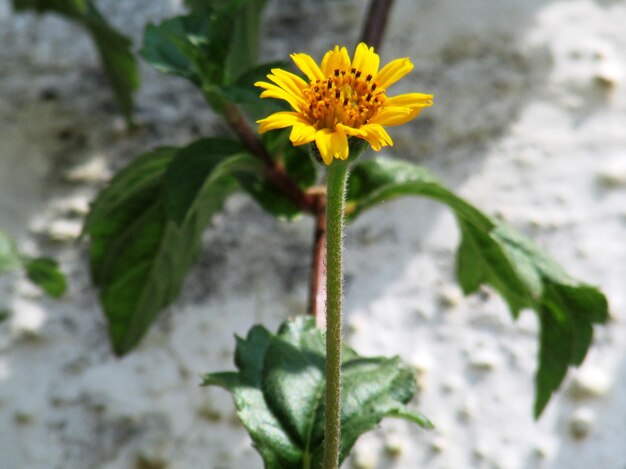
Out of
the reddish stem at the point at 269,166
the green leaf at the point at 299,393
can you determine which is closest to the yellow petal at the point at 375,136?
the green leaf at the point at 299,393

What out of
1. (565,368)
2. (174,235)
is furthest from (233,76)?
(565,368)

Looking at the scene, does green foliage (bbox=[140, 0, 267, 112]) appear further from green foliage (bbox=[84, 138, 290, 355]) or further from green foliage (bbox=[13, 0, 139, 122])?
green foliage (bbox=[13, 0, 139, 122])

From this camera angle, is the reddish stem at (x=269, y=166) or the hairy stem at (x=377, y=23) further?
the hairy stem at (x=377, y=23)

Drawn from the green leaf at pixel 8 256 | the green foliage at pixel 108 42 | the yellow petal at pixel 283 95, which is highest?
the green foliage at pixel 108 42

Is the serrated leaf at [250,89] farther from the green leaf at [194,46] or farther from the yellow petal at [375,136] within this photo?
the yellow petal at [375,136]

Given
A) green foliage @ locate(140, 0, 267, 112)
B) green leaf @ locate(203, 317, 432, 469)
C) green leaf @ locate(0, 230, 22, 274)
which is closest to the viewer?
green leaf @ locate(203, 317, 432, 469)

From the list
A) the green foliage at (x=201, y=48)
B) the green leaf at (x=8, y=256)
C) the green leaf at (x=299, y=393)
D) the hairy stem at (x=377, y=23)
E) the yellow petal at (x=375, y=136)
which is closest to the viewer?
the yellow petal at (x=375, y=136)

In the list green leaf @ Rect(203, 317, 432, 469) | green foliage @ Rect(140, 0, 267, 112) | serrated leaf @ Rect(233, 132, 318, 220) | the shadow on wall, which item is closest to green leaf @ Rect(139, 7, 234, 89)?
green foliage @ Rect(140, 0, 267, 112)

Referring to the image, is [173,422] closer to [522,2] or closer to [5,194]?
[5,194]
